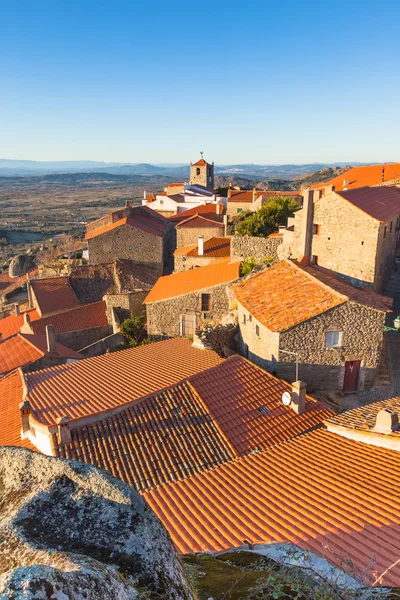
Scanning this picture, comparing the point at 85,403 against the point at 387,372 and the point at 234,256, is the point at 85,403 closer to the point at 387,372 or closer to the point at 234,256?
the point at 387,372

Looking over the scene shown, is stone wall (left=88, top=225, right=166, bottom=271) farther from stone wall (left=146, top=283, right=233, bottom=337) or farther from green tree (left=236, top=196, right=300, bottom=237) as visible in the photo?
stone wall (left=146, top=283, right=233, bottom=337)

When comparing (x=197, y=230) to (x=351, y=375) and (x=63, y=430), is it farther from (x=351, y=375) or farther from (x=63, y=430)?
(x=63, y=430)

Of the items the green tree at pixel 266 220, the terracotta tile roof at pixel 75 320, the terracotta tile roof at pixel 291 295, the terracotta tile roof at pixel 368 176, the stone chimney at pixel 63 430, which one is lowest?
the terracotta tile roof at pixel 75 320

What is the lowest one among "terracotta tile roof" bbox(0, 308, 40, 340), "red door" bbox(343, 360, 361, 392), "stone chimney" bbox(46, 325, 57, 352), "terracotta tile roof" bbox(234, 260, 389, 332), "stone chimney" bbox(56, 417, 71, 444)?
"terracotta tile roof" bbox(0, 308, 40, 340)

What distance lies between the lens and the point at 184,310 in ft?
77.5

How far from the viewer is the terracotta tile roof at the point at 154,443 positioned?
11195 millimetres

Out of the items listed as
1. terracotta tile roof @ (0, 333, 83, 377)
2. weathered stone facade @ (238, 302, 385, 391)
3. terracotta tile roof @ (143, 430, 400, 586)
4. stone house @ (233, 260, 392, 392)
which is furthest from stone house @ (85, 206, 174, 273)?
terracotta tile roof @ (143, 430, 400, 586)

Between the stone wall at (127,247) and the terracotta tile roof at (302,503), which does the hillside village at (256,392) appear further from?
the stone wall at (127,247)

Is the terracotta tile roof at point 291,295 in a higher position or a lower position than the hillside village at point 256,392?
higher

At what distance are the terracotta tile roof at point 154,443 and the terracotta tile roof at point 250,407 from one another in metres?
0.49

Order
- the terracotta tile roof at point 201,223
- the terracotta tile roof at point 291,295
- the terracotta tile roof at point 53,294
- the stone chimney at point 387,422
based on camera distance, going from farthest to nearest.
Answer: the terracotta tile roof at point 201,223 < the terracotta tile roof at point 53,294 < the terracotta tile roof at point 291,295 < the stone chimney at point 387,422

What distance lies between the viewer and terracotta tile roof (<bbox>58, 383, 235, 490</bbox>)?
36.7 ft

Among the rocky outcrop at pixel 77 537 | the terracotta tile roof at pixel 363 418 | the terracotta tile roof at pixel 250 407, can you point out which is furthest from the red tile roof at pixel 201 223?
the rocky outcrop at pixel 77 537

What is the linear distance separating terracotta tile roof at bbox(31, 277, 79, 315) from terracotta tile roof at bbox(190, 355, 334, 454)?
818 inches
